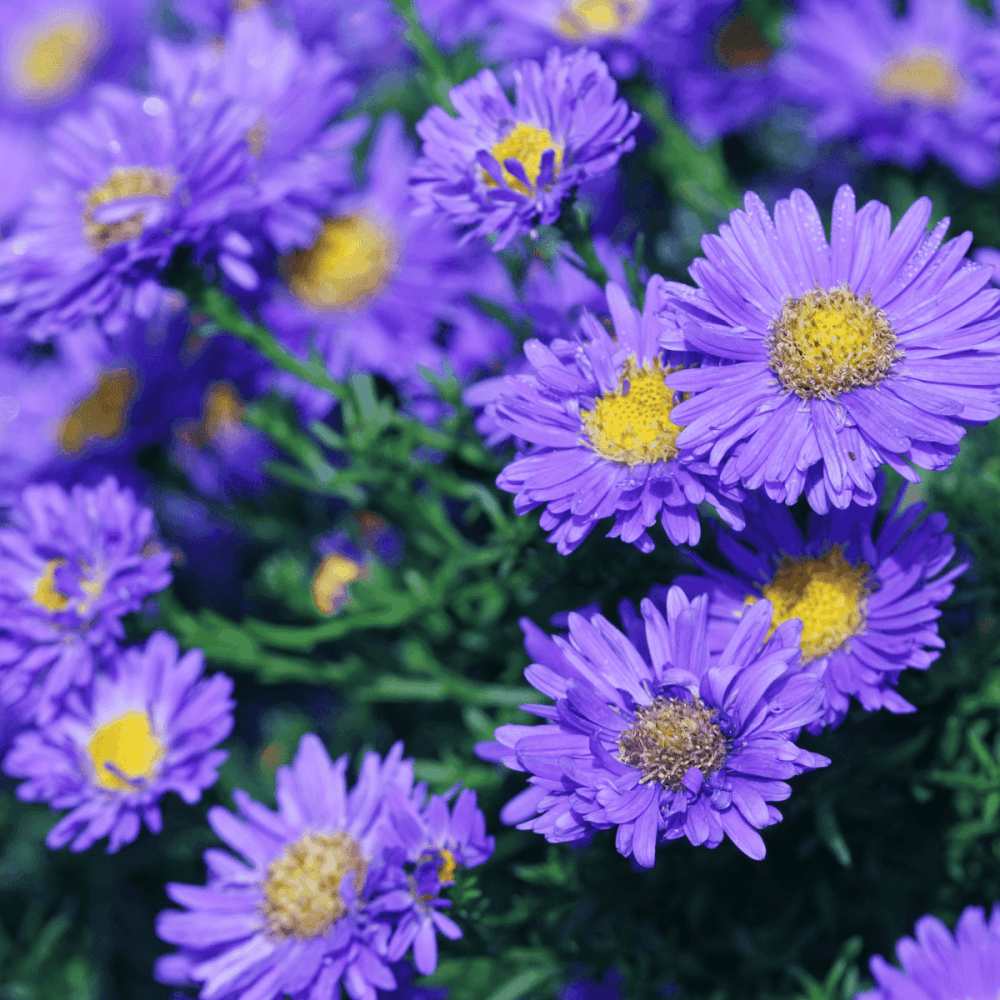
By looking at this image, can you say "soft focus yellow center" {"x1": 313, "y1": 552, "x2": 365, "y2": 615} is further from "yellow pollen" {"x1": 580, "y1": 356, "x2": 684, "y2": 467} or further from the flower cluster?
"yellow pollen" {"x1": 580, "y1": 356, "x2": 684, "y2": 467}

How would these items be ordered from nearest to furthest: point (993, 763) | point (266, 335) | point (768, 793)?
1. point (768, 793)
2. point (993, 763)
3. point (266, 335)

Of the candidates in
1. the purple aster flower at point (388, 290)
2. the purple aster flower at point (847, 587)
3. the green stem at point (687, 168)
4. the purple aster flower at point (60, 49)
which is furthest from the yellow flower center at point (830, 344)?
the purple aster flower at point (60, 49)

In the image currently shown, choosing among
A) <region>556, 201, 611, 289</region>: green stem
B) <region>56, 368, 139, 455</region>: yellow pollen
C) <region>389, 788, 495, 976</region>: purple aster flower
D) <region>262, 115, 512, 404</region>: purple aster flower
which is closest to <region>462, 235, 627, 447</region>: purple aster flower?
<region>556, 201, 611, 289</region>: green stem

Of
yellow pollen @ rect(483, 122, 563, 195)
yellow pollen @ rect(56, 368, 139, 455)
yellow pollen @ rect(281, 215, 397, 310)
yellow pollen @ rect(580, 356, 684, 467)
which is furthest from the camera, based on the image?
yellow pollen @ rect(56, 368, 139, 455)

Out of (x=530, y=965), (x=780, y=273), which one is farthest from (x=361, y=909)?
(x=780, y=273)

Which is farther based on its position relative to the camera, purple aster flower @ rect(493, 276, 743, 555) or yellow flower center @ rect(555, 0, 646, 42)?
yellow flower center @ rect(555, 0, 646, 42)

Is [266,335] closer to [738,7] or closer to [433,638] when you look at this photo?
[433,638]

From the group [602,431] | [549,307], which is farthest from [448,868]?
[549,307]
